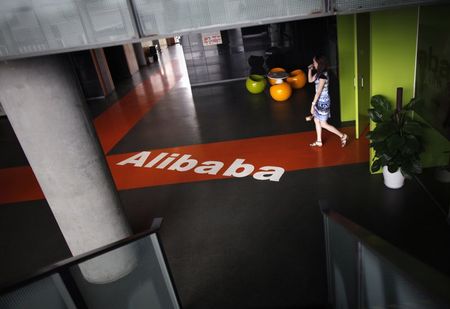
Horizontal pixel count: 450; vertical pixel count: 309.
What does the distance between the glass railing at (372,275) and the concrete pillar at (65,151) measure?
64.7 inches

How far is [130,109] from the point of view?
1131 centimetres

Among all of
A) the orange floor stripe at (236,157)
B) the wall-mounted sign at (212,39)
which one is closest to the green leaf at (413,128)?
the orange floor stripe at (236,157)

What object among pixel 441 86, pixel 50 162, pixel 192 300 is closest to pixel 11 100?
pixel 50 162

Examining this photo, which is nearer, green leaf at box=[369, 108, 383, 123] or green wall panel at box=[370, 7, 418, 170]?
green wall panel at box=[370, 7, 418, 170]

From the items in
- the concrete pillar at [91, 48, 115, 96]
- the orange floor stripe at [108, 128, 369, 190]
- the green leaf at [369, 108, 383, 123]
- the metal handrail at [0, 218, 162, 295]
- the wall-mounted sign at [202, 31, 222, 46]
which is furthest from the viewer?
the wall-mounted sign at [202, 31, 222, 46]

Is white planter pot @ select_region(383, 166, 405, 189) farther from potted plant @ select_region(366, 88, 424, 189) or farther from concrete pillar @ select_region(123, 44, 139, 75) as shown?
concrete pillar @ select_region(123, 44, 139, 75)

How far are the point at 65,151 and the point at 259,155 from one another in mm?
4179

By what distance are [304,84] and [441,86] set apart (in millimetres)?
7130

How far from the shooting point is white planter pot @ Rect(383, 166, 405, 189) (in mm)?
5188

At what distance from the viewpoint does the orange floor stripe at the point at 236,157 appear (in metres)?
6.49

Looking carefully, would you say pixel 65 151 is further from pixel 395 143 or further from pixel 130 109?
pixel 130 109

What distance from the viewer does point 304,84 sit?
36.7 feet

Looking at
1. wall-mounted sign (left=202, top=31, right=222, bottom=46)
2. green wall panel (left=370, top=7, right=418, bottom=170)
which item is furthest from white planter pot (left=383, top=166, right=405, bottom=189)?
wall-mounted sign (left=202, top=31, right=222, bottom=46)

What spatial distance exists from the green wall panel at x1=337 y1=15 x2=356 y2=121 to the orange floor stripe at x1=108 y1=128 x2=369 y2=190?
1.73ft
